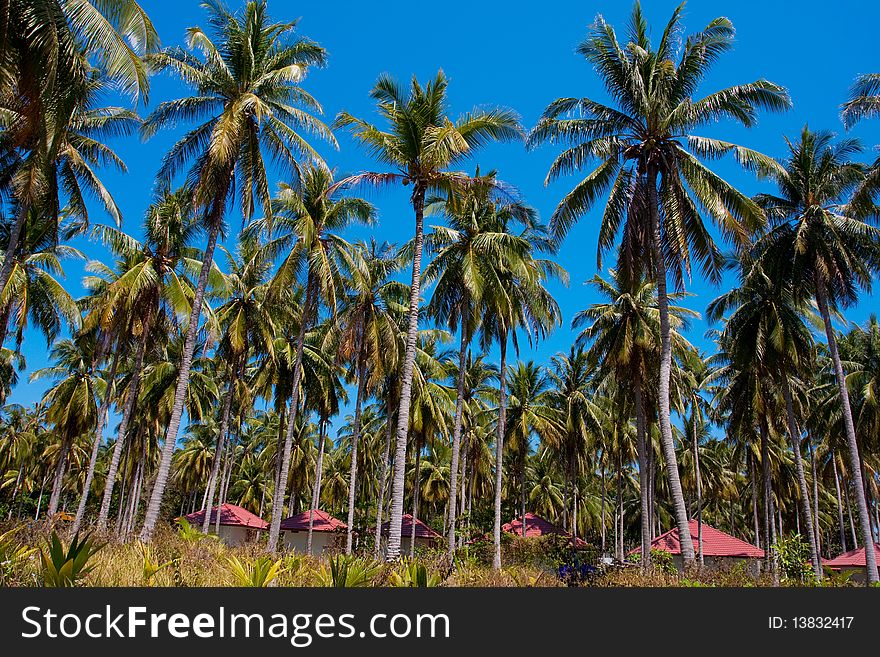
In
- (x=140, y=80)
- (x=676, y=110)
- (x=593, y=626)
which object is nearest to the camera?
(x=593, y=626)

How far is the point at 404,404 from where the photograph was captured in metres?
15.1

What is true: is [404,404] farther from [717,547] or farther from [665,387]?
[717,547]

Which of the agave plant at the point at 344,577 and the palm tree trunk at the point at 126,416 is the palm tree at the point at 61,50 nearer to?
the agave plant at the point at 344,577

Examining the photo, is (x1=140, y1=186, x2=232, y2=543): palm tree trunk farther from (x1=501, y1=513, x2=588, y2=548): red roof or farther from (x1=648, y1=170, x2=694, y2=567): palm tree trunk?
(x1=501, y1=513, x2=588, y2=548): red roof

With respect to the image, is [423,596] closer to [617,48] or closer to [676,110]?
[676,110]

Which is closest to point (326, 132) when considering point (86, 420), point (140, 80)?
point (140, 80)

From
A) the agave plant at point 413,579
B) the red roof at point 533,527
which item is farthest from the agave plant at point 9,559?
the red roof at point 533,527

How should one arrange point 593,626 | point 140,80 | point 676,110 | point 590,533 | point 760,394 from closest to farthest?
point 593,626
point 140,80
point 676,110
point 760,394
point 590,533

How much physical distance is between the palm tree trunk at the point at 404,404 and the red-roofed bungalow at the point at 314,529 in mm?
18063

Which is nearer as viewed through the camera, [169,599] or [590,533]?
[169,599]

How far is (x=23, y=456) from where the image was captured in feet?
150

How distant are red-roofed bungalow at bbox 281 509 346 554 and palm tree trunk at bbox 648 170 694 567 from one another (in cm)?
2063

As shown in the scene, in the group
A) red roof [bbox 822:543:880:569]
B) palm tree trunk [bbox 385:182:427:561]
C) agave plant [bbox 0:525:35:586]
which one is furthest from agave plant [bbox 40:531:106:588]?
red roof [bbox 822:543:880:569]

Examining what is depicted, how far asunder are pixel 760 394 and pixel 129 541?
23858 millimetres
